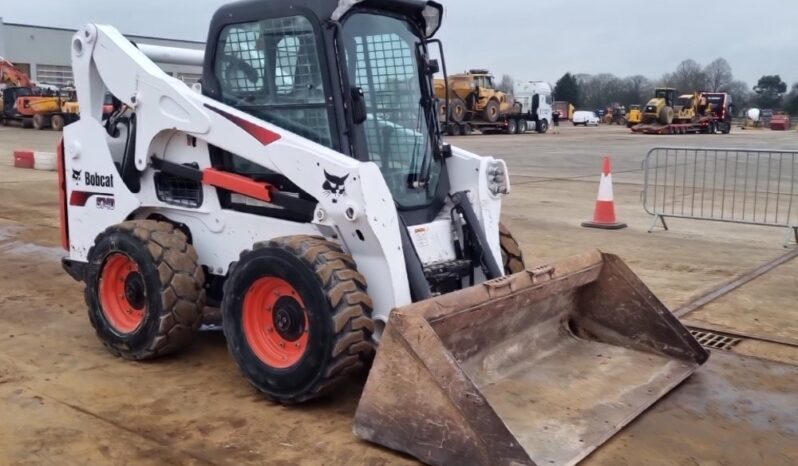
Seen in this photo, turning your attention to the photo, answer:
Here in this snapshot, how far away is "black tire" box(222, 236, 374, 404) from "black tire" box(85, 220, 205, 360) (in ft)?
1.51

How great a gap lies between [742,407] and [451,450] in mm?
1995

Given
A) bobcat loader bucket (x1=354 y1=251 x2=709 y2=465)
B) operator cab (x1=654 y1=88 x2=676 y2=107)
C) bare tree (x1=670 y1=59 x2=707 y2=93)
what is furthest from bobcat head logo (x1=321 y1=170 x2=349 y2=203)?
bare tree (x1=670 y1=59 x2=707 y2=93)

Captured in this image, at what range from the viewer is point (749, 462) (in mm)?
3762

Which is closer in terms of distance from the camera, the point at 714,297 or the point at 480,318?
the point at 480,318

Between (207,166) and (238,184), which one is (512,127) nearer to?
(207,166)

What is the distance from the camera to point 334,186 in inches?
163

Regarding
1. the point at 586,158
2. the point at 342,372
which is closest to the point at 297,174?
the point at 342,372

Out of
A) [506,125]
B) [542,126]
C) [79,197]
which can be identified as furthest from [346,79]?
[542,126]

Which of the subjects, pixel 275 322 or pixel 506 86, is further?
pixel 506 86

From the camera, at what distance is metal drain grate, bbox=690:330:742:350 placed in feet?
18.0

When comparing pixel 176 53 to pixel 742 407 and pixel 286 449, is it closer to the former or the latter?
pixel 286 449

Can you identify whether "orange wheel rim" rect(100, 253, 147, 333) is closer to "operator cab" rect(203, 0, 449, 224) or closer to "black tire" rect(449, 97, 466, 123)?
"operator cab" rect(203, 0, 449, 224)

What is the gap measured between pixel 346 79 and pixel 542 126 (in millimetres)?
43435

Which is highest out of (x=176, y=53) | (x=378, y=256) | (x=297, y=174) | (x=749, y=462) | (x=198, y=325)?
(x=176, y=53)
